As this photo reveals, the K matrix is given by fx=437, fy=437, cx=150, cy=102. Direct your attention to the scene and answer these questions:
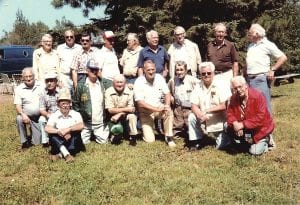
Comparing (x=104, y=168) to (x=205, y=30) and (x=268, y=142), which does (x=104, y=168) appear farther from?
(x=205, y=30)

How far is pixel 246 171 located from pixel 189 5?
908 cm

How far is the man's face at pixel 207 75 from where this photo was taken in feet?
26.7

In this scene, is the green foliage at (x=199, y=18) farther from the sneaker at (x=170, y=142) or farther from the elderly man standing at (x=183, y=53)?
the sneaker at (x=170, y=142)

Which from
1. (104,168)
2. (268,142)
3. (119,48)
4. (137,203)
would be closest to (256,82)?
(268,142)

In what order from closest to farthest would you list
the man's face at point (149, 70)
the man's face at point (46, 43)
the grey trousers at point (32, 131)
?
1. the man's face at point (149, 70)
2. the grey trousers at point (32, 131)
3. the man's face at point (46, 43)

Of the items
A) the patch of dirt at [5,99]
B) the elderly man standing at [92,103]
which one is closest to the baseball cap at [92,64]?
the elderly man standing at [92,103]

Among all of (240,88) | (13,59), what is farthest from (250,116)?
(13,59)

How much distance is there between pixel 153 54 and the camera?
939cm

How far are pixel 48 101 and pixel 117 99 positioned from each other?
1.39 meters

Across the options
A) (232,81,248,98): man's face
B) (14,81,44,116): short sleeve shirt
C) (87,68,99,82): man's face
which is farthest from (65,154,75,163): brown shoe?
(232,81,248,98): man's face

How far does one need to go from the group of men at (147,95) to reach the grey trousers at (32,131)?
0.02m

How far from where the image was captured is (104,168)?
24.1ft

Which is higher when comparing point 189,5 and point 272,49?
point 189,5

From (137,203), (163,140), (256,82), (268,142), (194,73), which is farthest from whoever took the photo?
(194,73)
